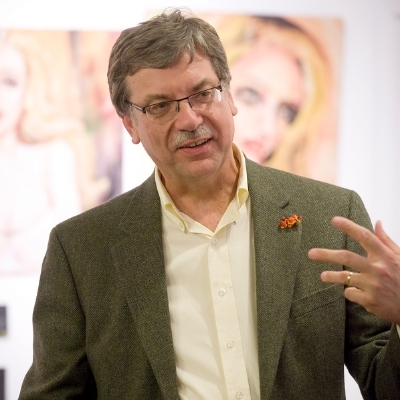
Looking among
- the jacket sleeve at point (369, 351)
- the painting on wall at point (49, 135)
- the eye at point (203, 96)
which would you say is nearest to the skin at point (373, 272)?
the jacket sleeve at point (369, 351)

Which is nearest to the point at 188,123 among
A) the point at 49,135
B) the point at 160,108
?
the point at 160,108

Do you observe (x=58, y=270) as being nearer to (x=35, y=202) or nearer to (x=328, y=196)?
(x=328, y=196)

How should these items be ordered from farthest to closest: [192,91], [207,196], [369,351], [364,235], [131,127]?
[131,127] < [207,196] < [192,91] < [369,351] < [364,235]

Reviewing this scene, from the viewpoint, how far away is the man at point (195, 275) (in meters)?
1.80

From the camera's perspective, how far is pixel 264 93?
305 cm

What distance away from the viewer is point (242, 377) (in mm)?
1780

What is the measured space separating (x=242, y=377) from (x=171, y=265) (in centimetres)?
39

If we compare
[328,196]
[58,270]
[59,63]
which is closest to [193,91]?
[328,196]

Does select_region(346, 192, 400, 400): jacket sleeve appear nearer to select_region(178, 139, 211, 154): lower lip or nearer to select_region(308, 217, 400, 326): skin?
select_region(308, 217, 400, 326): skin

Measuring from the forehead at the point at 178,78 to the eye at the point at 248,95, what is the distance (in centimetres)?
112

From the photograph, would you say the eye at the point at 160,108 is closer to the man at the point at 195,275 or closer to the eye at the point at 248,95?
the man at the point at 195,275

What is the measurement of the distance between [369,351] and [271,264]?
0.36 metres

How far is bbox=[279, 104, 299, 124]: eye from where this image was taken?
3074 millimetres

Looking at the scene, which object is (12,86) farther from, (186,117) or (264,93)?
(186,117)
